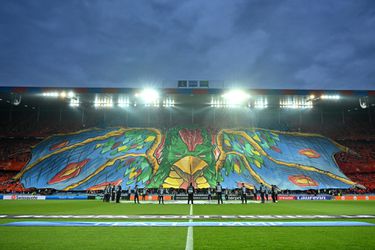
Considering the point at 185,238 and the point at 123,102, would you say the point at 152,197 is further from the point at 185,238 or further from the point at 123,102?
the point at 185,238

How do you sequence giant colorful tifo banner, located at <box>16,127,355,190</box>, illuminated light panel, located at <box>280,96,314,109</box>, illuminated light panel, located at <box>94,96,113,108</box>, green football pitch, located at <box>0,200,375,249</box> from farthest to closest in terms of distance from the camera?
illuminated light panel, located at <box>94,96,113,108</box> < illuminated light panel, located at <box>280,96,314,109</box> < giant colorful tifo banner, located at <box>16,127,355,190</box> < green football pitch, located at <box>0,200,375,249</box>

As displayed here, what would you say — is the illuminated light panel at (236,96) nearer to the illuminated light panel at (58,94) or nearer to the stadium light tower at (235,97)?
the stadium light tower at (235,97)

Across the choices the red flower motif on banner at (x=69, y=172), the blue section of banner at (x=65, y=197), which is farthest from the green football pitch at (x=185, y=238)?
the red flower motif on banner at (x=69, y=172)

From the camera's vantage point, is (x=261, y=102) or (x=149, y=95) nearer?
(x=149, y=95)

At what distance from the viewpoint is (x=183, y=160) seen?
44281 mm

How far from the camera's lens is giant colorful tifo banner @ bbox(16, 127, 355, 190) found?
41938 mm

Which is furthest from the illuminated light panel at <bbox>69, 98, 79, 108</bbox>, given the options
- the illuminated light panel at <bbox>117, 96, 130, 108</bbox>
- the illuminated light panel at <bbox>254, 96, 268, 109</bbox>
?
the illuminated light panel at <bbox>254, 96, 268, 109</bbox>

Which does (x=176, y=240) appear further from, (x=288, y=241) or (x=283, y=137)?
(x=283, y=137)

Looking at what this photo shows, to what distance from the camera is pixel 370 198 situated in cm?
3572

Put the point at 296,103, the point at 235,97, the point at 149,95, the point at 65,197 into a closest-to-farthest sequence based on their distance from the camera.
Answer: the point at 65,197 → the point at 149,95 → the point at 235,97 → the point at 296,103

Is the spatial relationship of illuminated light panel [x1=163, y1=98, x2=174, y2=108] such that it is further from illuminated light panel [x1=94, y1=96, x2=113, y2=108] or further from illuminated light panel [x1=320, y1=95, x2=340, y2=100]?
illuminated light panel [x1=320, y1=95, x2=340, y2=100]

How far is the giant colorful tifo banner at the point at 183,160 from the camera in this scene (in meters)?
41.9

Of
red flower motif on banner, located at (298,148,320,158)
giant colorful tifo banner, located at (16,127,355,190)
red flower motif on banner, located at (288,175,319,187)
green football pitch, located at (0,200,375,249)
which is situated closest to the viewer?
green football pitch, located at (0,200,375,249)

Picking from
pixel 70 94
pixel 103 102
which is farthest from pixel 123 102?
pixel 70 94
